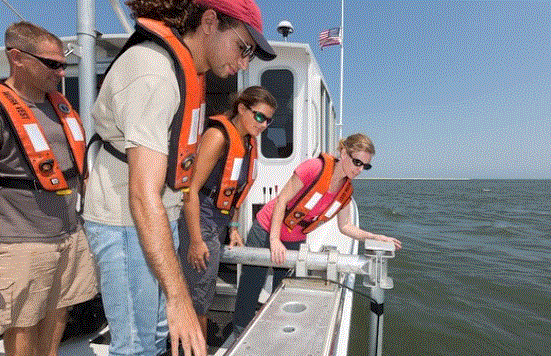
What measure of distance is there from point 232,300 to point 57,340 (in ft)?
5.88

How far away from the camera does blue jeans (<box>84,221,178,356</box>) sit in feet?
3.91

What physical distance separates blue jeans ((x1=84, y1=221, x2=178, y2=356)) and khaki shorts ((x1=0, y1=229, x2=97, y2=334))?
695mm

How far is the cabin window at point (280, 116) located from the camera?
4172mm

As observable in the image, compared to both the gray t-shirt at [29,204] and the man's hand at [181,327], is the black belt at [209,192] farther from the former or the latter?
the man's hand at [181,327]

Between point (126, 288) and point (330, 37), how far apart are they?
9.34 metres

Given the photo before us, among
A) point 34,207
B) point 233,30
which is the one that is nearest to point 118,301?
point 34,207

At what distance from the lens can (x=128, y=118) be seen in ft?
3.39

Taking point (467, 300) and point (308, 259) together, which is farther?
point (467, 300)

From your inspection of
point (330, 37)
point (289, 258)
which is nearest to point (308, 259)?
point (289, 258)

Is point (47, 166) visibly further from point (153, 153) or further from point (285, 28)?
point (285, 28)

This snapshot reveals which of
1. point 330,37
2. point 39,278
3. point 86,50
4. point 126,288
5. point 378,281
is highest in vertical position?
point 330,37

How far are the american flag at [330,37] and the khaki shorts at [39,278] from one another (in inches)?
341

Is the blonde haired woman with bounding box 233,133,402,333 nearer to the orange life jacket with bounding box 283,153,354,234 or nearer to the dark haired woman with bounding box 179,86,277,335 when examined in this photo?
the orange life jacket with bounding box 283,153,354,234

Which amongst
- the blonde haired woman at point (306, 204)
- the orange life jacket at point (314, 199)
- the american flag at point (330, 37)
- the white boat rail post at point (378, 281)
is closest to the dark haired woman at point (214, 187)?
the blonde haired woman at point (306, 204)
